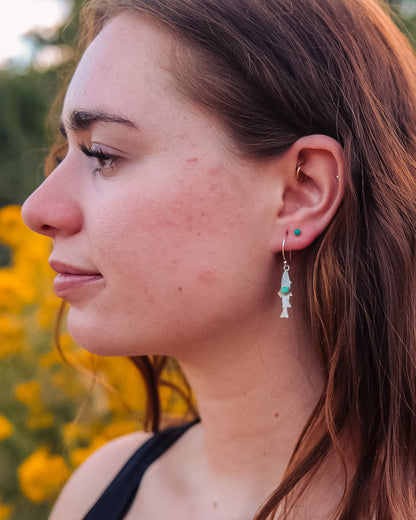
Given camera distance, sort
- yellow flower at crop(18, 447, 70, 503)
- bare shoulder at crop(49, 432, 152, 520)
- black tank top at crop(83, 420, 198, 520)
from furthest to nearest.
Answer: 1. yellow flower at crop(18, 447, 70, 503)
2. bare shoulder at crop(49, 432, 152, 520)
3. black tank top at crop(83, 420, 198, 520)

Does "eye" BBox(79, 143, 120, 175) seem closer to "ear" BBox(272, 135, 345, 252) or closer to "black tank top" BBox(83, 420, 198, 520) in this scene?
"ear" BBox(272, 135, 345, 252)

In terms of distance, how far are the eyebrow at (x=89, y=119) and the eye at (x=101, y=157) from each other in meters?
0.05

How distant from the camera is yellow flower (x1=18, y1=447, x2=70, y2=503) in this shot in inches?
89.0

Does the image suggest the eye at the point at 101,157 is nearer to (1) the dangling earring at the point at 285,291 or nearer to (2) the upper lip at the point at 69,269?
(2) the upper lip at the point at 69,269

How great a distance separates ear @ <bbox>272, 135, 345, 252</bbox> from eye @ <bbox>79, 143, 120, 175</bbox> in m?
0.38

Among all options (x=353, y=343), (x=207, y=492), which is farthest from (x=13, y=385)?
(x=353, y=343)

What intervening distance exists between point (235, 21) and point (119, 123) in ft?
1.14

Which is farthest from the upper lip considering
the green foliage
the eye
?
the green foliage

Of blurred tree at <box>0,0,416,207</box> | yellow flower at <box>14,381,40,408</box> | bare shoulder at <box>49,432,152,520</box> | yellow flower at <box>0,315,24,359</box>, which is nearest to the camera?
bare shoulder at <box>49,432,152,520</box>

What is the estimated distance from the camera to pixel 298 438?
1411mm

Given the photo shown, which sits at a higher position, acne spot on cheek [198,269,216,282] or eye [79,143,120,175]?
eye [79,143,120,175]

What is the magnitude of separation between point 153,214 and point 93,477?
0.97 meters

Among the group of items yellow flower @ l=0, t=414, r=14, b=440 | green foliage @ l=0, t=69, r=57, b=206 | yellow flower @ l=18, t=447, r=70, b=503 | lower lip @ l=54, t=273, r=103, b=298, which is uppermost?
green foliage @ l=0, t=69, r=57, b=206

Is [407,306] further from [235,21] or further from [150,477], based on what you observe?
[150,477]
